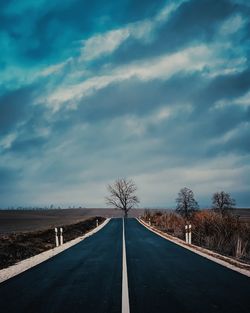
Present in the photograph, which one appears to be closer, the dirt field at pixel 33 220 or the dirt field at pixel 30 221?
the dirt field at pixel 33 220

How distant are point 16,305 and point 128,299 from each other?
2.18 m

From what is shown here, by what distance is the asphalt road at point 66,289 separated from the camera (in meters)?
7.08

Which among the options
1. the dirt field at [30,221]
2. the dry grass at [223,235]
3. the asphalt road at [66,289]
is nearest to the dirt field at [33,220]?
the dirt field at [30,221]

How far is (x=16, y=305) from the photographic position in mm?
7367

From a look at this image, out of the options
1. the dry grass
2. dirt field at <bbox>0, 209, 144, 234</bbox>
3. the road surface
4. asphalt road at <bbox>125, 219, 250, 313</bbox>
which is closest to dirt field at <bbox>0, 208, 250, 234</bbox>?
dirt field at <bbox>0, 209, 144, 234</bbox>

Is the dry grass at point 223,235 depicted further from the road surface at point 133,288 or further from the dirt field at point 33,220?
the road surface at point 133,288

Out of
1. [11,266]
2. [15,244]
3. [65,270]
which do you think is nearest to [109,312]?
[65,270]

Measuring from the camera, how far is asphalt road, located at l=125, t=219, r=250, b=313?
6.86 metres

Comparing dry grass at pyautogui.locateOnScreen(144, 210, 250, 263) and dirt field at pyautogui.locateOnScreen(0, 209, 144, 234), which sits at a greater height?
dry grass at pyautogui.locateOnScreen(144, 210, 250, 263)

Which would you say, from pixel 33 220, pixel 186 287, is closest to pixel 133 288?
pixel 186 287

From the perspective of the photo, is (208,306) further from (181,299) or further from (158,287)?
(158,287)

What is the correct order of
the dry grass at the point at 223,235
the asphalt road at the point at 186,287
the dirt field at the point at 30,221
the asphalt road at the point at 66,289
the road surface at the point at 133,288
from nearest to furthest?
the asphalt road at the point at 186,287
the road surface at the point at 133,288
the asphalt road at the point at 66,289
the dry grass at the point at 223,235
the dirt field at the point at 30,221

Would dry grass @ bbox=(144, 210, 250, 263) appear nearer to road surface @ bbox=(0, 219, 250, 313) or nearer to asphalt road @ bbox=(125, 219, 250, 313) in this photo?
asphalt road @ bbox=(125, 219, 250, 313)

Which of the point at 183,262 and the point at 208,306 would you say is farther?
the point at 183,262
